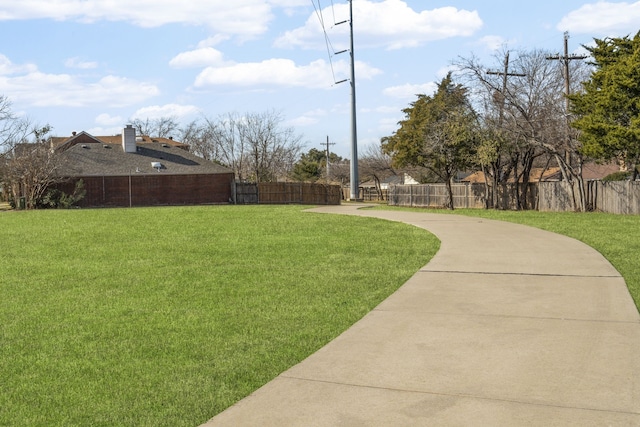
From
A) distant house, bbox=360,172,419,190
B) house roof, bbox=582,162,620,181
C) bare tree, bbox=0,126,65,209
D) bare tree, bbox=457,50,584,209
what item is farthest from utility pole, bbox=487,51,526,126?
distant house, bbox=360,172,419,190

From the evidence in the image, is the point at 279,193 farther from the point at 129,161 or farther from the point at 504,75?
the point at 504,75

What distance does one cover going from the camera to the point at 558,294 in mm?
9656

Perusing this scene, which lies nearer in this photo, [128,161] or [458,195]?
[458,195]

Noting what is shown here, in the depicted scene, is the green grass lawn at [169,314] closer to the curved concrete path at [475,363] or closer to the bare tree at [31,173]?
the curved concrete path at [475,363]

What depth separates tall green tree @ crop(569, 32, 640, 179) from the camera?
95.1ft

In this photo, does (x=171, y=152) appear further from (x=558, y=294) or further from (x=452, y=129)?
(x=558, y=294)

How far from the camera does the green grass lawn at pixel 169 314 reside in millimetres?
5691

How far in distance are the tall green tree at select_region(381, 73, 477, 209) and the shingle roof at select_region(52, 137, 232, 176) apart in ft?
52.7

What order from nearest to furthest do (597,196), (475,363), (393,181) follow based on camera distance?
(475,363), (597,196), (393,181)

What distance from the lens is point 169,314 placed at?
29.1ft

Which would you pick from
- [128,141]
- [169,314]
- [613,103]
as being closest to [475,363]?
[169,314]

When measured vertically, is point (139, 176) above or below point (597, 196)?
above

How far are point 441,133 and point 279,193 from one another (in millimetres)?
15230

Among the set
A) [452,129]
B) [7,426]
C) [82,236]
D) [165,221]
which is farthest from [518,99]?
[7,426]
